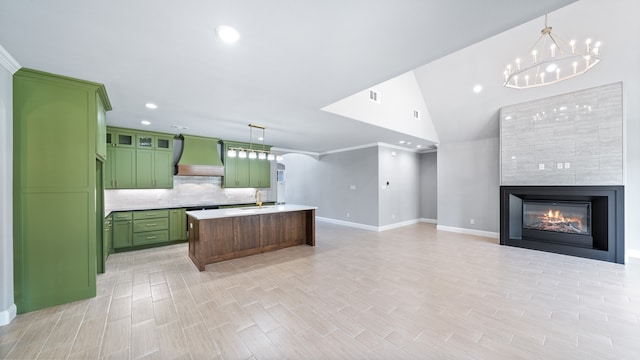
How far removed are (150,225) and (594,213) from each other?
923 centimetres

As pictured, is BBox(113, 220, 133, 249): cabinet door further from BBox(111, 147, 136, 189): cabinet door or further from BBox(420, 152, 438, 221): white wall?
BBox(420, 152, 438, 221): white wall

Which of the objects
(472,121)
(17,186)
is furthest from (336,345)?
(472,121)

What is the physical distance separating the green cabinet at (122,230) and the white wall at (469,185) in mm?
8211

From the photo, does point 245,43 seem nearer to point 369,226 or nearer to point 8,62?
point 8,62

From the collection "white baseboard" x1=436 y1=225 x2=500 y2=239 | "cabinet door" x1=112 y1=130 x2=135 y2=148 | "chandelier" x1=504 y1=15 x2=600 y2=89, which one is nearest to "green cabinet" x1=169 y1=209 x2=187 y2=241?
"cabinet door" x1=112 y1=130 x2=135 y2=148

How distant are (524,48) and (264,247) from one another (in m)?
6.36

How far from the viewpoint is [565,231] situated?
16.4ft

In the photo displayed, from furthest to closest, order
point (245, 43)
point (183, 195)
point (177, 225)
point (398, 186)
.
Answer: point (398, 186), point (183, 195), point (177, 225), point (245, 43)

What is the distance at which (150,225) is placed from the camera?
5258 mm

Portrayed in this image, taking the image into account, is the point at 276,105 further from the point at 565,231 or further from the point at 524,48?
the point at 565,231

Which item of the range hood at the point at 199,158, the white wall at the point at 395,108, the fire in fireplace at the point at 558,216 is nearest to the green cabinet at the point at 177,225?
the range hood at the point at 199,158

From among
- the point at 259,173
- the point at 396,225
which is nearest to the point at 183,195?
the point at 259,173

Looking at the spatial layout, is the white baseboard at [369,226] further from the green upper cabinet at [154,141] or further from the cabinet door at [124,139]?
the cabinet door at [124,139]

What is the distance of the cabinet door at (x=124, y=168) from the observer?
16.9ft
